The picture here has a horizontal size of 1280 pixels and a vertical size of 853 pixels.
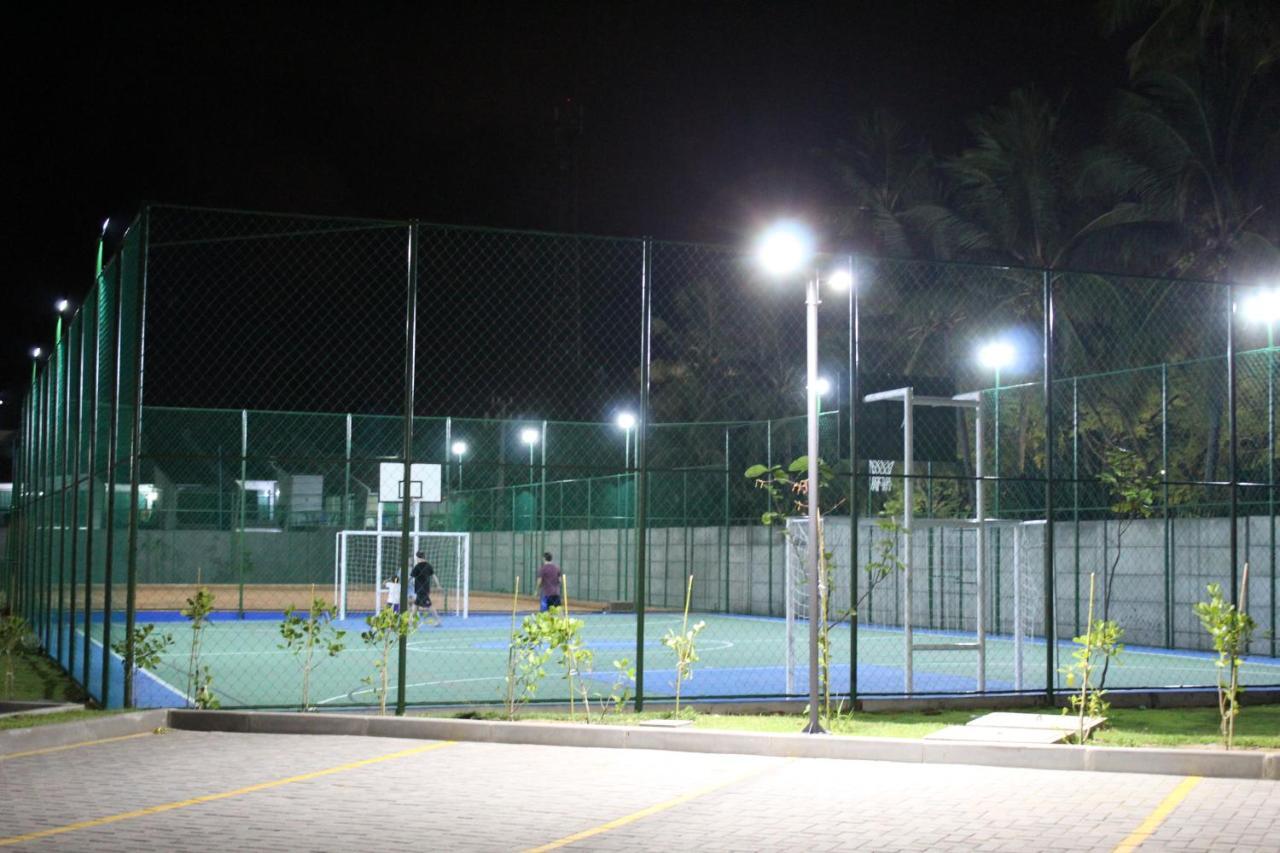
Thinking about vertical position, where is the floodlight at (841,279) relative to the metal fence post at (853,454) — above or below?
above

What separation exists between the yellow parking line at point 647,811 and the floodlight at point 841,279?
4227 mm

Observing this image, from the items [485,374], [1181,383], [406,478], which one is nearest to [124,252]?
[406,478]

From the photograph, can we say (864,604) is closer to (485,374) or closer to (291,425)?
(485,374)

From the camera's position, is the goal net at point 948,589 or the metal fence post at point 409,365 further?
the goal net at point 948,589

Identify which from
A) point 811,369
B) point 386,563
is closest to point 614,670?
point 811,369

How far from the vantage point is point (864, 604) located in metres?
30.9

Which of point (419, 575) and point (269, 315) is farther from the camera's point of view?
point (419, 575)

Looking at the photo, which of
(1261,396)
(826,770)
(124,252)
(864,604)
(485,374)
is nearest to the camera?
(826,770)

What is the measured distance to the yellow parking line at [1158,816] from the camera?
7.45 metres

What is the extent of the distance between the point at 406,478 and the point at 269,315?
10650mm

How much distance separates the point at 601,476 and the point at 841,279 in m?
24.9

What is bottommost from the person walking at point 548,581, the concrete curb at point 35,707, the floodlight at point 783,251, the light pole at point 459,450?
the concrete curb at point 35,707

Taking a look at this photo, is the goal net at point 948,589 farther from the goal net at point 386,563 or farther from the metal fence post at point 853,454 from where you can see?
the goal net at point 386,563

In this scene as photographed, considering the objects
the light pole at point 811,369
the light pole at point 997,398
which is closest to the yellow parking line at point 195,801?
the light pole at point 811,369
